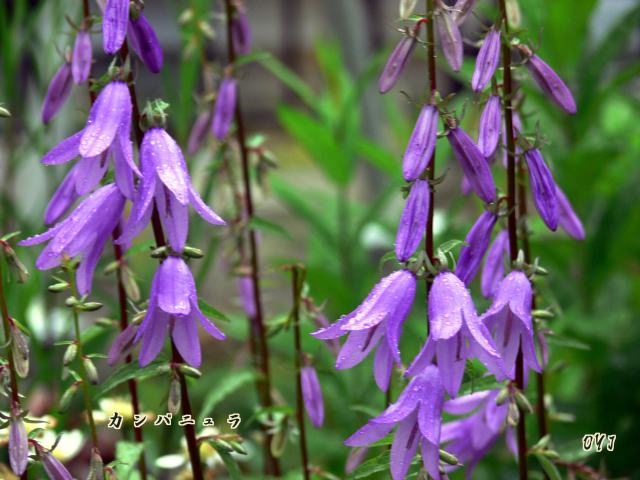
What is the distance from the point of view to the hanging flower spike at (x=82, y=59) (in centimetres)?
119

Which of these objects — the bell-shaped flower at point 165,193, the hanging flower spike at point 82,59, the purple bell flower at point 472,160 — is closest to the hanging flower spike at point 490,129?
the purple bell flower at point 472,160

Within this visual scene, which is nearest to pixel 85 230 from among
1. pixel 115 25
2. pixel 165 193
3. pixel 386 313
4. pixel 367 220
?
pixel 165 193

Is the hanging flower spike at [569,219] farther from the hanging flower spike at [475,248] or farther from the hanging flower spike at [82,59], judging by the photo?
the hanging flower spike at [82,59]

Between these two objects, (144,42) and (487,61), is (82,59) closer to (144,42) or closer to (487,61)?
(144,42)

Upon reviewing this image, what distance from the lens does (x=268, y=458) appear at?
1615 mm

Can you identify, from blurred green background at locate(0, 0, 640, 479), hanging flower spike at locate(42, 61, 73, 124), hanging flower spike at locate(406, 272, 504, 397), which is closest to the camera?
hanging flower spike at locate(406, 272, 504, 397)

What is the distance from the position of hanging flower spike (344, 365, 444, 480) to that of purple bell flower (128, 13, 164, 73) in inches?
16.3

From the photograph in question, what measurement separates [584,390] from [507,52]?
1.58 m

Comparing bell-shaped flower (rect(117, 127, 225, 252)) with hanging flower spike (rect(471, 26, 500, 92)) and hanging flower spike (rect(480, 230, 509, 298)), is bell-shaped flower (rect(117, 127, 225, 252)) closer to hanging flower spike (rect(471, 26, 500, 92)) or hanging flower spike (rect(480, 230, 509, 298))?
hanging flower spike (rect(471, 26, 500, 92))

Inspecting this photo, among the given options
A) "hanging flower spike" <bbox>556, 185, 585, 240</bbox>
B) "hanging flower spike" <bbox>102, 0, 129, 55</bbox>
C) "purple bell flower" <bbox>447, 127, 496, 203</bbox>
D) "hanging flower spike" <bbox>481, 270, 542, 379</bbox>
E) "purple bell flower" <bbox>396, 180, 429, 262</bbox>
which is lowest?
"hanging flower spike" <bbox>481, 270, 542, 379</bbox>

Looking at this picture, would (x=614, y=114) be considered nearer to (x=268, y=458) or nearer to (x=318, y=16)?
(x=268, y=458)

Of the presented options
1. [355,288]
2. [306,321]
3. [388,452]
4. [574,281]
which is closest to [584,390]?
[574,281]

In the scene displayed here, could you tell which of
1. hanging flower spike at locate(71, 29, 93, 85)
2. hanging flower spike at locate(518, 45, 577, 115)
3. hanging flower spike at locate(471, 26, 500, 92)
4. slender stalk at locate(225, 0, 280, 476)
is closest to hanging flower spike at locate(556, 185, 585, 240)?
hanging flower spike at locate(518, 45, 577, 115)

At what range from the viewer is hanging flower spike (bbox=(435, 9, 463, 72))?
1.07 metres
